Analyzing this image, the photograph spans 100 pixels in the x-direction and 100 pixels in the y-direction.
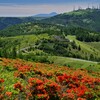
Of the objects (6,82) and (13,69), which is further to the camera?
(13,69)

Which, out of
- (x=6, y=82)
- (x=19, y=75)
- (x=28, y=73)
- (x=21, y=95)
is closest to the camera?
(x=21, y=95)

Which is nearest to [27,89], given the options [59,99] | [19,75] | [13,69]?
[59,99]

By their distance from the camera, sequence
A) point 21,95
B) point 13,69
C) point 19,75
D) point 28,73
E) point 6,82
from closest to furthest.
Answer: point 21,95
point 6,82
point 19,75
point 28,73
point 13,69

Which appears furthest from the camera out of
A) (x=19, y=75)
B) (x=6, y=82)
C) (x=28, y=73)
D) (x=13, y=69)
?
(x=13, y=69)

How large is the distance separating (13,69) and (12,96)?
18.2 m

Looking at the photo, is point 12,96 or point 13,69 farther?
point 13,69

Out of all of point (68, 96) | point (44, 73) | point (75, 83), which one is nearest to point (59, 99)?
point (68, 96)

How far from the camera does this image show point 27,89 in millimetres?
28250

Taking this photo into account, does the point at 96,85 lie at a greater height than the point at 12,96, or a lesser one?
lesser

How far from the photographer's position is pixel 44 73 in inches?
1606

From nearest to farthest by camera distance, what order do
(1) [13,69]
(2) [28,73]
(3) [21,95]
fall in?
(3) [21,95]
(2) [28,73]
(1) [13,69]

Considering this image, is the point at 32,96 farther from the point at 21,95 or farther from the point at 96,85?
the point at 96,85

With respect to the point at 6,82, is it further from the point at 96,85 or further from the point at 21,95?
the point at 96,85

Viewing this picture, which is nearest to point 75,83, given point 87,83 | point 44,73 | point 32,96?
point 87,83
